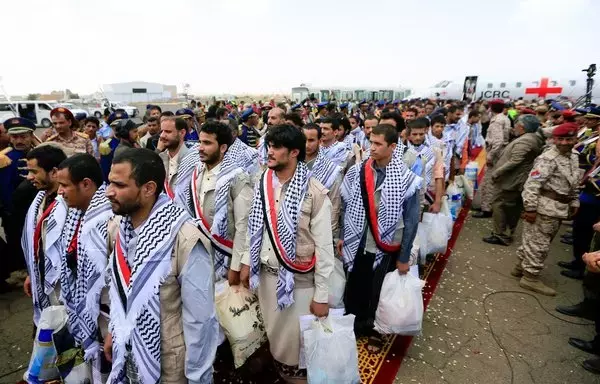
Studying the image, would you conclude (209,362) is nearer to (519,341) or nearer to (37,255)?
(37,255)

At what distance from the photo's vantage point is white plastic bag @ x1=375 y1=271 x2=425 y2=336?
2.92 metres

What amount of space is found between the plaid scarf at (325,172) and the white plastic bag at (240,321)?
4.39ft

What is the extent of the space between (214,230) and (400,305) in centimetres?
174

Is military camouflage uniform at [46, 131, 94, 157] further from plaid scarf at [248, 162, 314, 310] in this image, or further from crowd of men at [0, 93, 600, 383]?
plaid scarf at [248, 162, 314, 310]

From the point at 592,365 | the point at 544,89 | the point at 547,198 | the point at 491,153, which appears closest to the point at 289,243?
the point at 592,365

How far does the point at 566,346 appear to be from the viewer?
11.1 ft

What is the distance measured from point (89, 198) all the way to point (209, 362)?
1286mm

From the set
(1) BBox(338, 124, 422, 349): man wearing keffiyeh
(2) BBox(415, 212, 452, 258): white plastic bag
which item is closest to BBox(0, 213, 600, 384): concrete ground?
(2) BBox(415, 212, 452, 258): white plastic bag

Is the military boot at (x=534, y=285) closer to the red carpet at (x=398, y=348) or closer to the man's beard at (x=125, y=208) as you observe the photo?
the red carpet at (x=398, y=348)

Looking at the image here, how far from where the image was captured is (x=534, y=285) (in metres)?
4.37

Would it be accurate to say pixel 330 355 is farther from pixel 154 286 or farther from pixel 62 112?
pixel 62 112

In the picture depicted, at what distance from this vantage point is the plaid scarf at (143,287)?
1.64 m

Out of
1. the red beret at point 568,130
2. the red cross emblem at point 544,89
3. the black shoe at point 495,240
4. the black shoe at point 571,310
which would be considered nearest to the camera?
the black shoe at point 571,310

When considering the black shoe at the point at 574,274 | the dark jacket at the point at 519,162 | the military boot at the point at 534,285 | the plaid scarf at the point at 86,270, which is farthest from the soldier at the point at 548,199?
the plaid scarf at the point at 86,270
